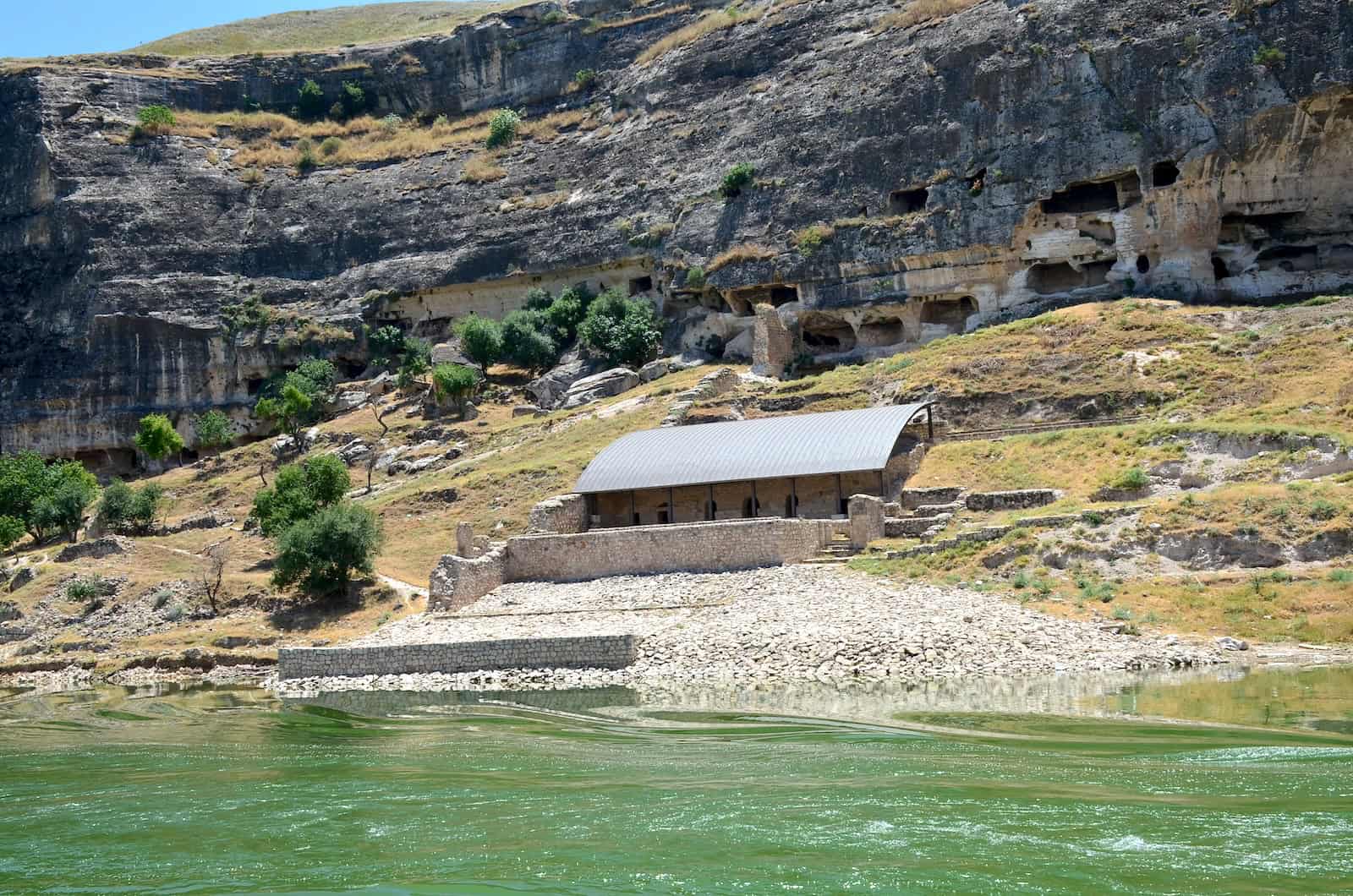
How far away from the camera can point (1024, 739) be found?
17828 millimetres

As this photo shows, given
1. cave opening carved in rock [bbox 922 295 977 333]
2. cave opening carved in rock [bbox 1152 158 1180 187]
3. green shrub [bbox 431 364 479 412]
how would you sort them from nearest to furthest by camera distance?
1. cave opening carved in rock [bbox 1152 158 1180 187]
2. cave opening carved in rock [bbox 922 295 977 333]
3. green shrub [bbox 431 364 479 412]

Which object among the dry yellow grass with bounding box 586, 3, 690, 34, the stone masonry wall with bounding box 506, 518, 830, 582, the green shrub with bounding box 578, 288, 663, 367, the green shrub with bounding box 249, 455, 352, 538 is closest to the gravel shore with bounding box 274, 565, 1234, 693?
the stone masonry wall with bounding box 506, 518, 830, 582

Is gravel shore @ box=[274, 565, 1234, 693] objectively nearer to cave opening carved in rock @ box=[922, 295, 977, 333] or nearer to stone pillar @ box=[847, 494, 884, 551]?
stone pillar @ box=[847, 494, 884, 551]

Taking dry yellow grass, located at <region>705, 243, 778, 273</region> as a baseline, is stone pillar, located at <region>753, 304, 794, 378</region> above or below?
below

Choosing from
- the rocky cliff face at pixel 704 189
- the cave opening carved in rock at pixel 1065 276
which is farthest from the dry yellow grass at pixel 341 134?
the cave opening carved in rock at pixel 1065 276

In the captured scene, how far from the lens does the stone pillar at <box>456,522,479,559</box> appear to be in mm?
37156

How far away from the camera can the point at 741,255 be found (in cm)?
5628

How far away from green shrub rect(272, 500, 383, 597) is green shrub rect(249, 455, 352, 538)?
127 inches

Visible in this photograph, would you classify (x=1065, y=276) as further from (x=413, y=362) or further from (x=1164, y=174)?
(x=413, y=362)

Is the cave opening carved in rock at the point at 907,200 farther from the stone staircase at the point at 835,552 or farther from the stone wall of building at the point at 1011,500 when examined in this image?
the stone staircase at the point at 835,552

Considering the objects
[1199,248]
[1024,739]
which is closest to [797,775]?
[1024,739]

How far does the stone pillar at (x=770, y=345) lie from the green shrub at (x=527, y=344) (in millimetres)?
11607

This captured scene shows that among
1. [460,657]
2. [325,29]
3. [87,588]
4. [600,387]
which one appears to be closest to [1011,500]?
[460,657]

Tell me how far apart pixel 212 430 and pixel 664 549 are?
34.9 metres
